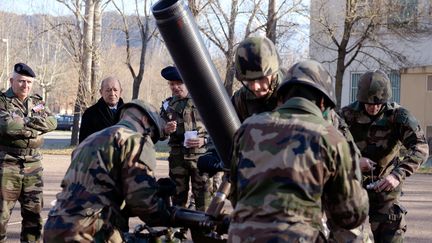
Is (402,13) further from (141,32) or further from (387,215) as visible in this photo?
(387,215)

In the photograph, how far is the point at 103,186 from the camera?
451cm

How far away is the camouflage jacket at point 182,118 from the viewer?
8.20m

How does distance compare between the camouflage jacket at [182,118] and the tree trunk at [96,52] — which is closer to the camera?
the camouflage jacket at [182,118]

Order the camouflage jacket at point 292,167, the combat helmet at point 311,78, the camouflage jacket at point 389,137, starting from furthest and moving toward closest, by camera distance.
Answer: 1. the camouflage jacket at point 389,137
2. the combat helmet at point 311,78
3. the camouflage jacket at point 292,167

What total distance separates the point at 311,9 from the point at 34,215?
18.9m

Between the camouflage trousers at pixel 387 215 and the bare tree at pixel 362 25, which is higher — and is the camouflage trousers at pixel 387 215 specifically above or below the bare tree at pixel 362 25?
below

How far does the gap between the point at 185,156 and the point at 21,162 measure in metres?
1.79

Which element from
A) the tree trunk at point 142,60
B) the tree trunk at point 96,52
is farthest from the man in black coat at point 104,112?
the tree trunk at point 142,60

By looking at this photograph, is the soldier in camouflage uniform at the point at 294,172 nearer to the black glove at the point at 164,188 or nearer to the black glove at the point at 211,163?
the black glove at the point at 164,188

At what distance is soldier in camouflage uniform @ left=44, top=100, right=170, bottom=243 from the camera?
4484 millimetres

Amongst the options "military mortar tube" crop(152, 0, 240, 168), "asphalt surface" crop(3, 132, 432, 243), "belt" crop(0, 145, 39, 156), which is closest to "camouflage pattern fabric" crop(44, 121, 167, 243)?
"military mortar tube" crop(152, 0, 240, 168)

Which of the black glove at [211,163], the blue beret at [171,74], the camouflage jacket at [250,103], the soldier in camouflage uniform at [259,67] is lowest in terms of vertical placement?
the black glove at [211,163]

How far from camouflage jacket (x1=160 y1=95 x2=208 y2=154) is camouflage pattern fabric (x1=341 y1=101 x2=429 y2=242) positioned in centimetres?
198

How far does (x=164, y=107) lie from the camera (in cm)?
837
